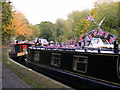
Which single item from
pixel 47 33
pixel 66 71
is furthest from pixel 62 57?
pixel 47 33

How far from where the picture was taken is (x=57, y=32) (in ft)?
182

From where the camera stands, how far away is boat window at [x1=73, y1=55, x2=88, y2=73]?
6.42 meters

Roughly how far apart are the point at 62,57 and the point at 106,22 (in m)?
16.9

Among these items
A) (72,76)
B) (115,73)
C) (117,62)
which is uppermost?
(117,62)

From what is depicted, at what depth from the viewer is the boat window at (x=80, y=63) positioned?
6418mm

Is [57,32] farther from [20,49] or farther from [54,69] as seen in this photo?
[54,69]

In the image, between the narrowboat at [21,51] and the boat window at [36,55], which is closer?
the boat window at [36,55]

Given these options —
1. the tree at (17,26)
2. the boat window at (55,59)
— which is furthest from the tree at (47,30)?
the boat window at (55,59)

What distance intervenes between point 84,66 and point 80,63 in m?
0.24

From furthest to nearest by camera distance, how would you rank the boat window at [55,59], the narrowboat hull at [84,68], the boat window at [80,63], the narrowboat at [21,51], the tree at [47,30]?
the tree at [47,30] → the narrowboat at [21,51] → the boat window at [55,59] → the boat window at [80,63] → the narrowboat hull at [84,68]

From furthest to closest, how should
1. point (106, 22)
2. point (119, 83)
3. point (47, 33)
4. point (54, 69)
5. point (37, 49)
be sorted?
point (47, 33)
point (106, 22)
point (37, 49)
point (54, 69)
point (119, 83)

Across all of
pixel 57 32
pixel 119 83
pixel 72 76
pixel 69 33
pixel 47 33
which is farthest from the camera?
pixel 47 33

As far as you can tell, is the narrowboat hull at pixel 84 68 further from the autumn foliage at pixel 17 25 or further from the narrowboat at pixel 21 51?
the autumn foliage at pixel 17 25

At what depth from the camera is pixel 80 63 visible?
21.7 ft
